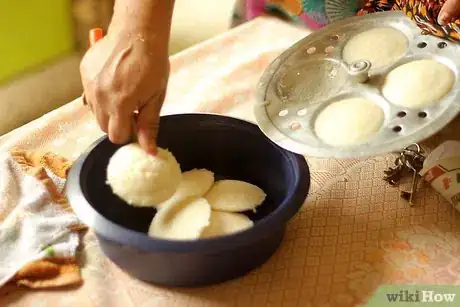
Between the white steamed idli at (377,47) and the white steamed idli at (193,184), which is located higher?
the white steamed idli at (377,47)

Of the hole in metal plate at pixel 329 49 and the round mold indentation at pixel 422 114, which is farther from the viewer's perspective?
the hole in metal plate at pixel 329 49

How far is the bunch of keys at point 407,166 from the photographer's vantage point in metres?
0.83

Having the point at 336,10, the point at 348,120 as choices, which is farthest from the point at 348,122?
the point at 336,10

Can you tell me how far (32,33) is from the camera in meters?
1.39

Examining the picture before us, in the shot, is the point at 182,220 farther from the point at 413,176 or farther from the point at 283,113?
the point at 413,176

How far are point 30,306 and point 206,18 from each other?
3.06 ft

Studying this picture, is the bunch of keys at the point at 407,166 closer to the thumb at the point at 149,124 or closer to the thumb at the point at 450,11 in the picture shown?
the thumb at the point at 450,11

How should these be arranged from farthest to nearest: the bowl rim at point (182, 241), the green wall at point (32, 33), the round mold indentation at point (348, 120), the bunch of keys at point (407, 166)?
the green wall at point (32, 33) < the bunch of keys at point (407, 166) < the round mold indentation at point (348, 120) < the bowl rim at point (182, 241)

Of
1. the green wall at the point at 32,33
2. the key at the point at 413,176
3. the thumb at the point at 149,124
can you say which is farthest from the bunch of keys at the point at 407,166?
the green wall at the point at 32,33

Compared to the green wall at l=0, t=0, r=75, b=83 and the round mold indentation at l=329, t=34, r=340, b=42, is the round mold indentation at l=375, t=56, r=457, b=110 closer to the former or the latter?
the round mold indentation at l=329, t=34, r=340, b=42

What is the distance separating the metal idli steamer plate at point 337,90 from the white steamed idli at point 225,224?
0.10 m

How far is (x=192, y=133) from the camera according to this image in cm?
82

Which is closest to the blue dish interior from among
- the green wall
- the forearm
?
the forearm

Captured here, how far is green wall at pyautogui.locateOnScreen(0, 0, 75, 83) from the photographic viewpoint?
1.34 metres
